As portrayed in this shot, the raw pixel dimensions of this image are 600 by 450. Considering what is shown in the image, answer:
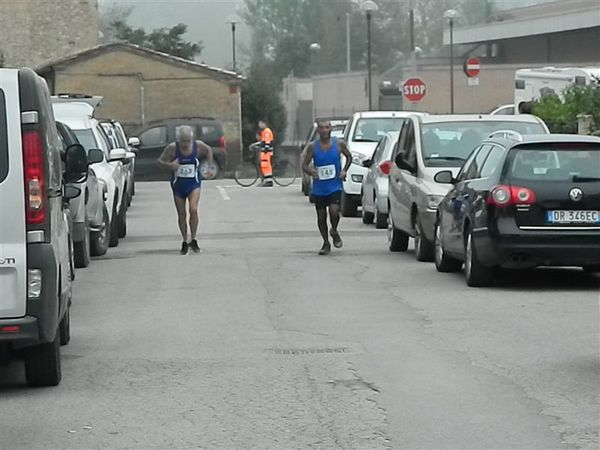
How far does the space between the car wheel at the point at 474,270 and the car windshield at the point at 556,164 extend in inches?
34.8

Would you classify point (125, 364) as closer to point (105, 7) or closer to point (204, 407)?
point (204, 407)

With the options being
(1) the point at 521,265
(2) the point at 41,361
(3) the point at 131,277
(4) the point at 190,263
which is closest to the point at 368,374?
(2) the point at 41,361

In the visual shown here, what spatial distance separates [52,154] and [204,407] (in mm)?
2033

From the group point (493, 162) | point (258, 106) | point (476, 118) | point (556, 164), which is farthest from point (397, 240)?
point (258, 106)

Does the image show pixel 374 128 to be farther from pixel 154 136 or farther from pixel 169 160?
pixel 154 136

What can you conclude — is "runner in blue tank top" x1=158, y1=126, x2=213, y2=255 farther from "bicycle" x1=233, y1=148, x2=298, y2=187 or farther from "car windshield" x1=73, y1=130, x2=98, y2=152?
"bicycle" x1=233, y1=148, x2=298, y2=187

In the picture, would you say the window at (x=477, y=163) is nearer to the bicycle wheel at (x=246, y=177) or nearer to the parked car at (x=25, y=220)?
the parked car at (x=25, y=220)

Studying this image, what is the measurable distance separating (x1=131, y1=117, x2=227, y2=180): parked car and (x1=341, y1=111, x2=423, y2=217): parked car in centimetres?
1763

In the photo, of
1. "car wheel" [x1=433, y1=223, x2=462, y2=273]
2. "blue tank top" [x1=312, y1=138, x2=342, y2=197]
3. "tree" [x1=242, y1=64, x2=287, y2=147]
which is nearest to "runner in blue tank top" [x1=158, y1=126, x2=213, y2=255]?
"blue tank top" [x1=312, y1=138, x2=342, y2=197]

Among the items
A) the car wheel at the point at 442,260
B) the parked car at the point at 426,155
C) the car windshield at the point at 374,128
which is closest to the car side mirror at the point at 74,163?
the car wheel at the point at 442,260

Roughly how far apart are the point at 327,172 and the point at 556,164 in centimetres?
500

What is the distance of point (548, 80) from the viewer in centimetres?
4153

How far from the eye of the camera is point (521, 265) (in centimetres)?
1492

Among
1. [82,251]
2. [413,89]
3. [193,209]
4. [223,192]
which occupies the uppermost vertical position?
[413,89]
